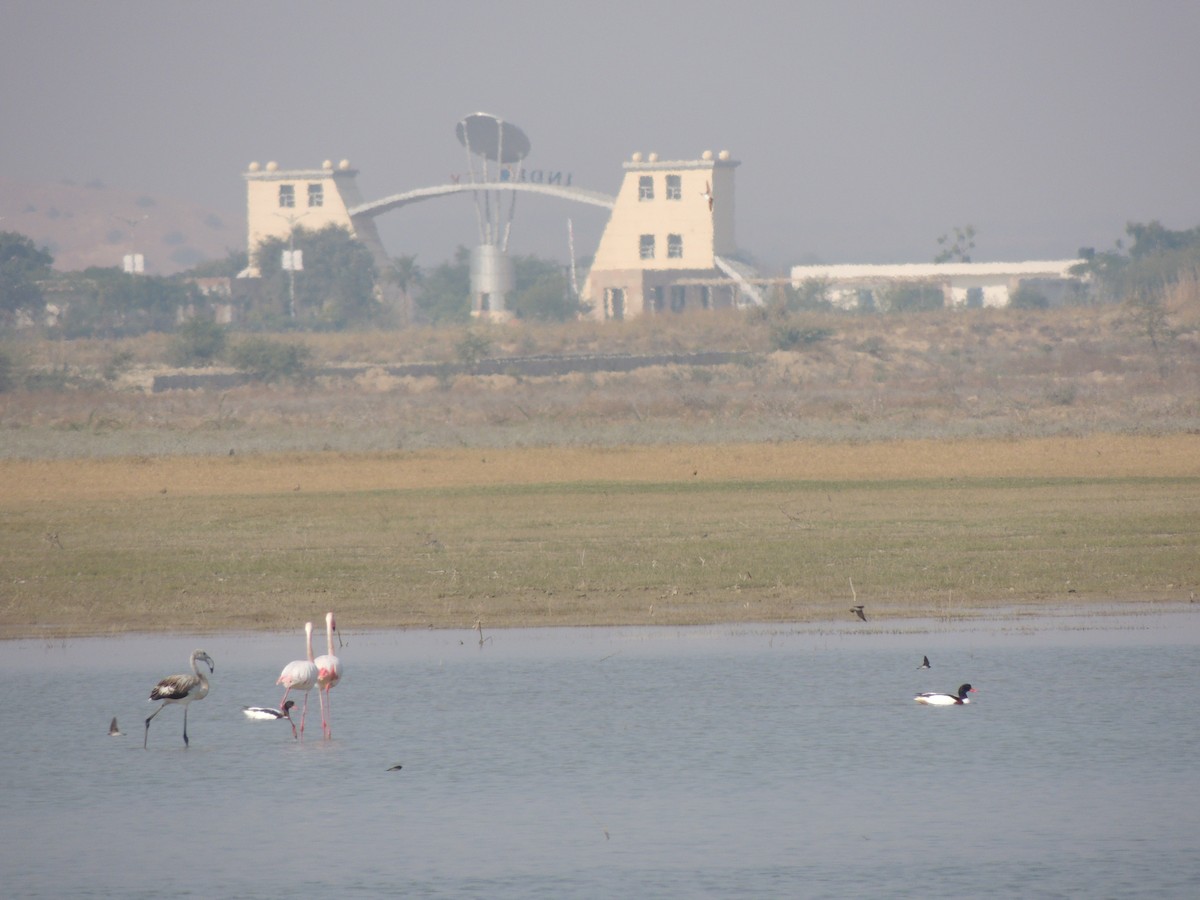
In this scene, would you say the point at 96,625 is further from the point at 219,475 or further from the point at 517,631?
the point at 219,475

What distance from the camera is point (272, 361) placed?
73.5m

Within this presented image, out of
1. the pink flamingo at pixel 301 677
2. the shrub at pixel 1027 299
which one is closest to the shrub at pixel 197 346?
the shrub at pixel 1027 299

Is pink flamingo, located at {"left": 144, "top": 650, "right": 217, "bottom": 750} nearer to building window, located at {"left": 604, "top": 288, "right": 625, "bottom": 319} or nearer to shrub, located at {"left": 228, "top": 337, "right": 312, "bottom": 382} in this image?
shrub, located at {"left": 228, "top": 337, "right": 312, "bottom": 382}

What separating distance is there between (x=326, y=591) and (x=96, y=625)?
2.74 meters

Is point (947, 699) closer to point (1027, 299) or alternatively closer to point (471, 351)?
point (471, 351)

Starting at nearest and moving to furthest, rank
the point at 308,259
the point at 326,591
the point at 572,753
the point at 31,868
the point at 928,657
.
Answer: the point at 31,868, the point at 572,753, the point at 928,657, the point at 326,591, the point at 308,259

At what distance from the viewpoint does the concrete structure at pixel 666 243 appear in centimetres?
12600

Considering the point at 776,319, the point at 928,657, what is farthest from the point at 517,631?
the point at 776,319

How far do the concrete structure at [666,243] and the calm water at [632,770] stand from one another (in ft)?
357

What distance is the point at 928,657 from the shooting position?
16.4m

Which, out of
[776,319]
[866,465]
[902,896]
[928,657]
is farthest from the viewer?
[776,319]

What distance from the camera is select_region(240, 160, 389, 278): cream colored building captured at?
14338 centimetres

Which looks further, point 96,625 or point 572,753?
point 96,625

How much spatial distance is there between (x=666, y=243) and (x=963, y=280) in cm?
2351
